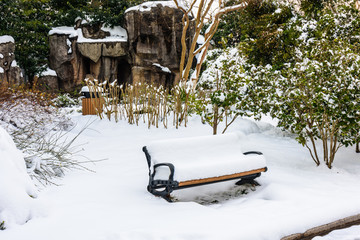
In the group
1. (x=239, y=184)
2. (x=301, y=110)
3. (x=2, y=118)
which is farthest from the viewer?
(x=2, y=118)

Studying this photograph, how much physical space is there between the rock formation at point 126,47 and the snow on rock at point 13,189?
1359 cm

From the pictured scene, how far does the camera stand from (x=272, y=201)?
3516 millimetres

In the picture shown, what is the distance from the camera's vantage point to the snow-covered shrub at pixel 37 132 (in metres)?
3.97

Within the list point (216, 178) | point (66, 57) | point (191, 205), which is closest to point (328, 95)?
point (216, 178)

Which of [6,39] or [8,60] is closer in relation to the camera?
[8,60]

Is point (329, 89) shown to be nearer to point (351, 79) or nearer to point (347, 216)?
point (351, 79)

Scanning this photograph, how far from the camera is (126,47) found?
1727cm

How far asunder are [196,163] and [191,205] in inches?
23.2

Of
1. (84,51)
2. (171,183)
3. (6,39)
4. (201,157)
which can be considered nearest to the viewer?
(171,183)

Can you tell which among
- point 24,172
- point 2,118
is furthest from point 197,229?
point 2,118

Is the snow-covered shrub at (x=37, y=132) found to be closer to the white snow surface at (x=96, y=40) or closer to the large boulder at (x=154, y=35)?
the large boulder at (x=154, y=35)

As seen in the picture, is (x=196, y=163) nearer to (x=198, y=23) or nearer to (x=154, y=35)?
(x=198, y=23)

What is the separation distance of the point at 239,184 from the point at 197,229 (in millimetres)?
1591

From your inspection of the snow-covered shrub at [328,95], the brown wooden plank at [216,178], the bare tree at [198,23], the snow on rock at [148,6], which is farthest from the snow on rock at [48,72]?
the brown wooden plank at [216,178]
